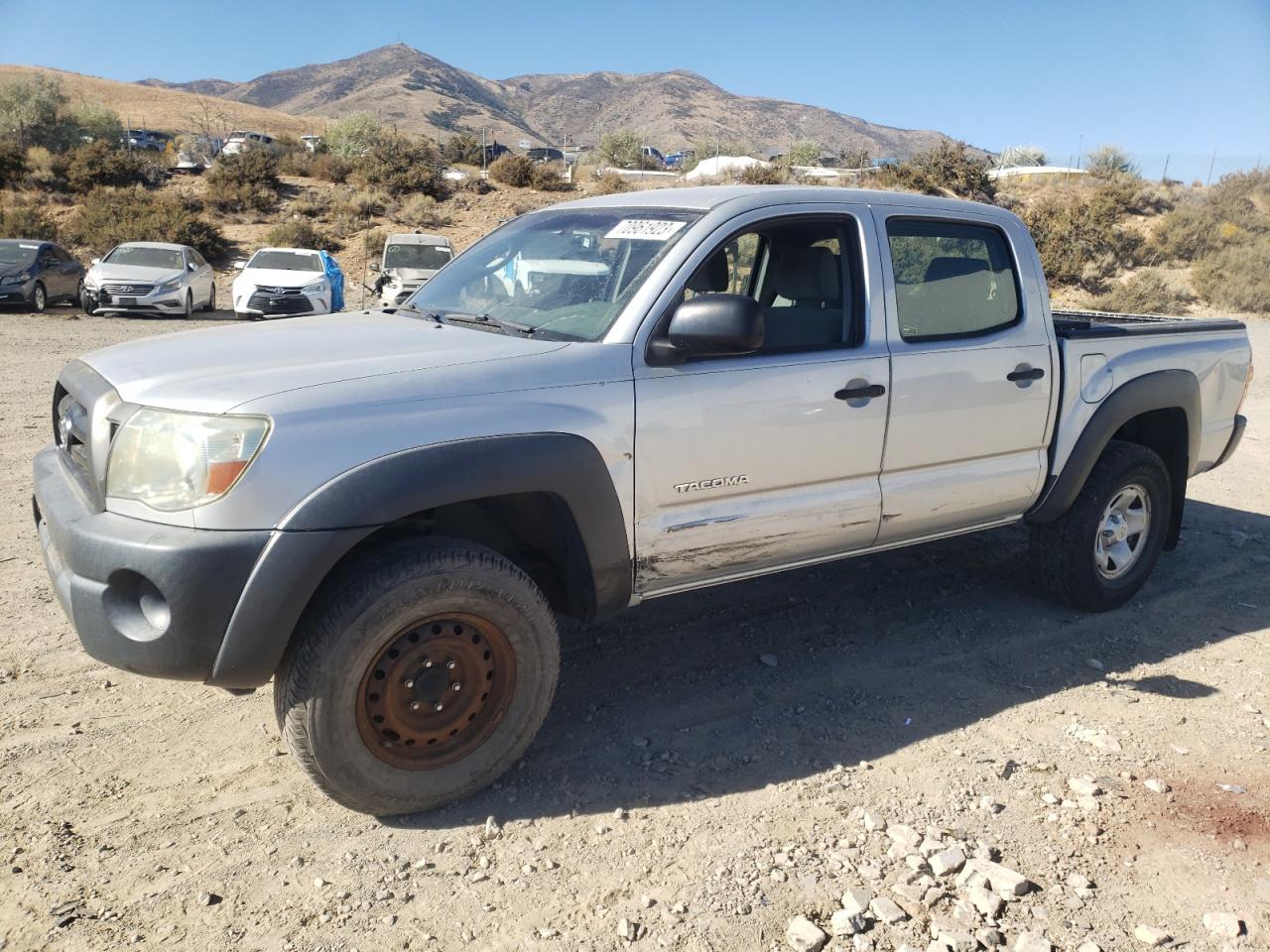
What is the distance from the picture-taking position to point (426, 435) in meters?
2.93

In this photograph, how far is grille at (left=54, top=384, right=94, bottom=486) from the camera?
307 cm

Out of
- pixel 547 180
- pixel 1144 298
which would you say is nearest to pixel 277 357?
pixel 1144 298

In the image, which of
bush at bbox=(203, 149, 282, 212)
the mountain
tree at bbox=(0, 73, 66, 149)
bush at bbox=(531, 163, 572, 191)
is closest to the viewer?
bush at bbox=(203, 149, 282, 212)

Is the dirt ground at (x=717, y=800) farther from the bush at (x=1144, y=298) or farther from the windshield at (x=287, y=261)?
the bush at (x=1144, y=298)

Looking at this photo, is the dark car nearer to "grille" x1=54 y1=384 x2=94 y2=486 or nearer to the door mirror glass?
"grille" x1=54 y1=384 x2=94 y2=486

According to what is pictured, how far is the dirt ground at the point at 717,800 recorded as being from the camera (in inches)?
106

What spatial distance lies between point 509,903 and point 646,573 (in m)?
1.20

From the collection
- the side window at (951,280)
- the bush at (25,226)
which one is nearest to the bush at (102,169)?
the bush at (25,226)

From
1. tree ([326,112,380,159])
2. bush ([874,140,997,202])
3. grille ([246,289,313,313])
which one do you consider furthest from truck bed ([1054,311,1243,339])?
tree ([326,112,380,159])

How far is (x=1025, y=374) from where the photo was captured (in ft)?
14.4

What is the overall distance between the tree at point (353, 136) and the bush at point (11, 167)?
12469 mm

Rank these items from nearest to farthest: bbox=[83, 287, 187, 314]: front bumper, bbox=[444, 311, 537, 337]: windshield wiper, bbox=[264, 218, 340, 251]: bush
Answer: bbox=[444, 311, 537, 337]: windshield wiper, bbox=[83, 287, 187, 314]: front bumper, bbox=[264, 218, 340, 251]: bush

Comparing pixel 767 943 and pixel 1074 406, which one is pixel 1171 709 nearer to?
pixel 1074 406

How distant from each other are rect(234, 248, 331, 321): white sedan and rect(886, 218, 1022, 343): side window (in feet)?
49.0
